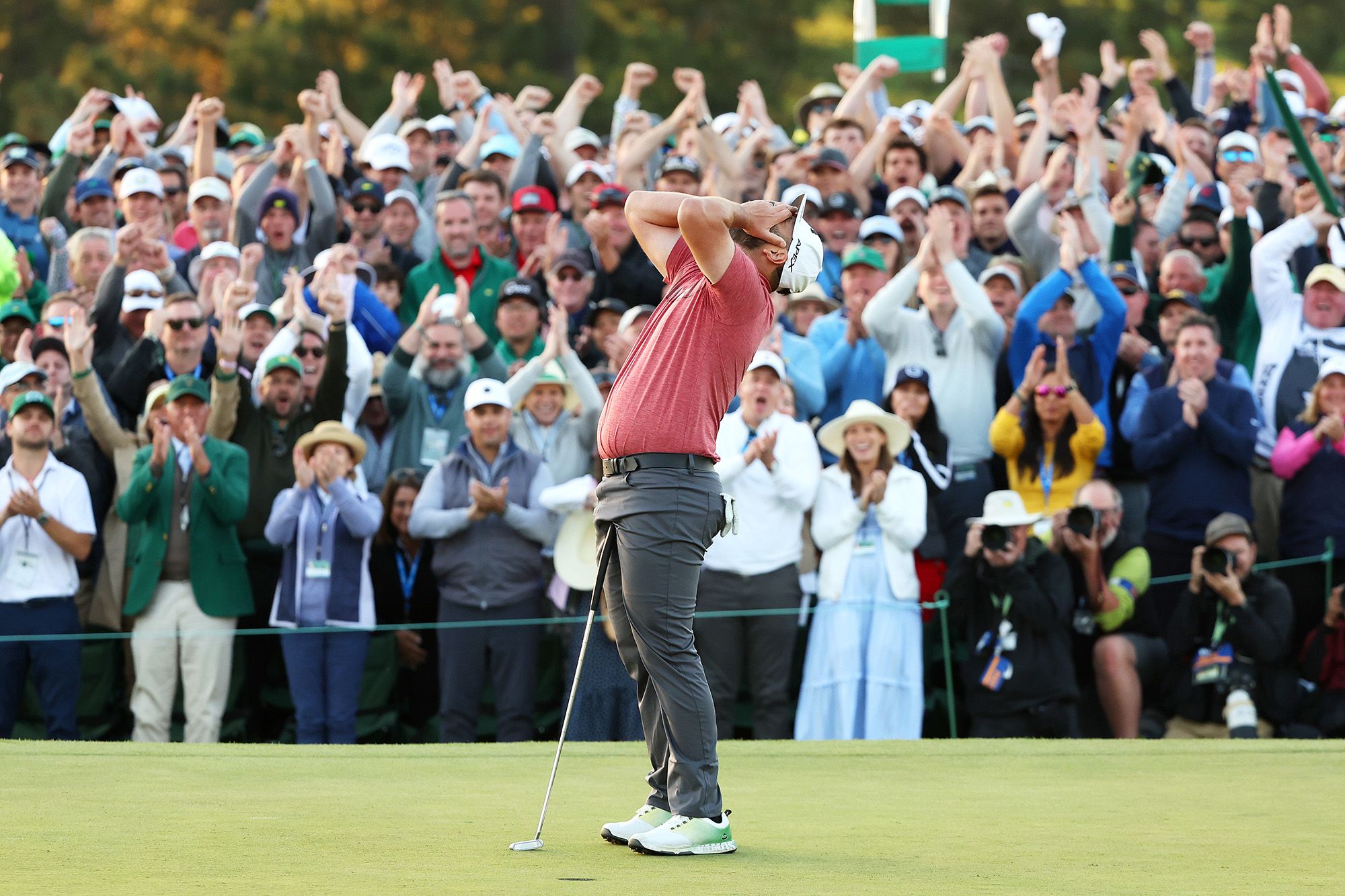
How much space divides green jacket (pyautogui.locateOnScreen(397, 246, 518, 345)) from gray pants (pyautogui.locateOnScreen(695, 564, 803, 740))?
2.81m

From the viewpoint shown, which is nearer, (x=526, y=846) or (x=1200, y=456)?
(x=526, y=846)

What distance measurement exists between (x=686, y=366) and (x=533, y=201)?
729 cm

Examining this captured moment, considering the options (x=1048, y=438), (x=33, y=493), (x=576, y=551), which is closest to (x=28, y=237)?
(x=33, y=493)

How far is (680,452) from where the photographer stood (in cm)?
576

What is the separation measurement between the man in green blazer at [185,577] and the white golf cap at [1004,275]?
180 inches

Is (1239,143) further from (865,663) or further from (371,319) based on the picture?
(371,319)

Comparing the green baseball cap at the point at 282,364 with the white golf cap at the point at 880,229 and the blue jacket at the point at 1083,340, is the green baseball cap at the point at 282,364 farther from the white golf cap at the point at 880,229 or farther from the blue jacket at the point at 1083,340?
the blue jacket at the point at 1083,340

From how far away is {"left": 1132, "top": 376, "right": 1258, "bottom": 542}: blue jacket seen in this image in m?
10.4

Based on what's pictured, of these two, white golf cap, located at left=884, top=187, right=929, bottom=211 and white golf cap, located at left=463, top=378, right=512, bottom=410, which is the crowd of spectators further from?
white golf cap, located at left=884, top=187, right=929, bottom=211

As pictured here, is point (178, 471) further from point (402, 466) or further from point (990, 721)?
point (990, 721)

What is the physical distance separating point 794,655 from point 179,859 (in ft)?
18.1

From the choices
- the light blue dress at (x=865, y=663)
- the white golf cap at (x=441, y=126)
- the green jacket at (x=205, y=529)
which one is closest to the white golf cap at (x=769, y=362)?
the light blue dress at (x=865, y=663)

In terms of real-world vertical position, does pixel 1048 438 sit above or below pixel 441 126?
below

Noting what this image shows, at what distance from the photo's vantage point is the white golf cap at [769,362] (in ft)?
33.9
